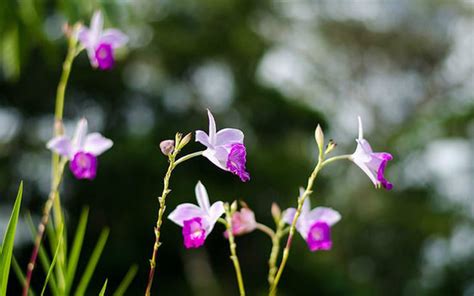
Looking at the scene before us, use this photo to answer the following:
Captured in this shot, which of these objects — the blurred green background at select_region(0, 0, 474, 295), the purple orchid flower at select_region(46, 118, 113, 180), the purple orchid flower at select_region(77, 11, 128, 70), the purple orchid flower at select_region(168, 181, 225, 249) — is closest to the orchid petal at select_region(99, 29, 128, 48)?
the purple orchid flower at select_region(77, 11, 128, 70)

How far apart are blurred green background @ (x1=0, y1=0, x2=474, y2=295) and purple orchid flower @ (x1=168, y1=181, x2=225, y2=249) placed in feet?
9.59

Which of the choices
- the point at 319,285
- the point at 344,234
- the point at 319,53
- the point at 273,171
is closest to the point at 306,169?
the point at 273,171

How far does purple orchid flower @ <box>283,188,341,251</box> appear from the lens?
71 cm

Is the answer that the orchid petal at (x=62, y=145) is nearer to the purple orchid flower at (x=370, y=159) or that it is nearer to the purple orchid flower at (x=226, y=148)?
the purple orchid flower at (x=226, y=148)

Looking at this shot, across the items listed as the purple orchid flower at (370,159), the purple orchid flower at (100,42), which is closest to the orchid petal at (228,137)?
the purple orchid flower at (370,159)

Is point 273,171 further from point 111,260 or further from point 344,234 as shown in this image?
point 344,234

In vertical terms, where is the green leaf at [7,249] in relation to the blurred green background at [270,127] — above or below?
above

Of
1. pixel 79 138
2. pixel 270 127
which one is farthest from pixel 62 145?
pixel 270 127

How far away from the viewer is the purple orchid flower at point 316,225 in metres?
0.71

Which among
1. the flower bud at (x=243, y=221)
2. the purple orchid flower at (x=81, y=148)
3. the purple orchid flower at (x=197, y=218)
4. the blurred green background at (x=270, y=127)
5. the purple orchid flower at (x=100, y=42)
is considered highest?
the purple orchid flower at (x=100, y=42)

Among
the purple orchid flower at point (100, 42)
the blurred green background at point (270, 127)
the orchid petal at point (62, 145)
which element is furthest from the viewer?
the blurred green background at point (270, 127)

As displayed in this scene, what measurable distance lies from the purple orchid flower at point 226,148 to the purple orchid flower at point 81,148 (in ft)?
0.74

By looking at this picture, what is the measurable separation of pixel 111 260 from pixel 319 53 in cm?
510

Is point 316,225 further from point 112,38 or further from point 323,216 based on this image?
point 112,38
